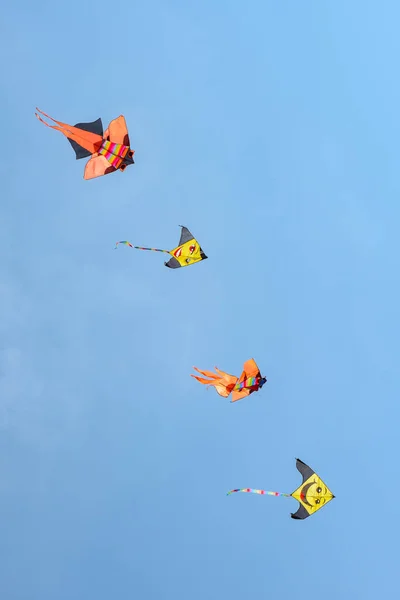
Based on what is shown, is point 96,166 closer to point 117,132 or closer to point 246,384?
point 117,132

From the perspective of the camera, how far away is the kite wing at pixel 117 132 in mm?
33969

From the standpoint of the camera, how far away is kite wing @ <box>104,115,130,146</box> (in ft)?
111

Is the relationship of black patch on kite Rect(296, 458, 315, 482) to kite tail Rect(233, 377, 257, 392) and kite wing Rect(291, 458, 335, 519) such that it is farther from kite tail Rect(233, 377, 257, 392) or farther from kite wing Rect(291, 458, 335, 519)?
kite tail Rect(233, 377, 257, 392)

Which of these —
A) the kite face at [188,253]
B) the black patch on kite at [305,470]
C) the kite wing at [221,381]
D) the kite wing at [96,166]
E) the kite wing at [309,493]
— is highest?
the kite wing at [96,166]

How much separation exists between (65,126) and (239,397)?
45.7ft

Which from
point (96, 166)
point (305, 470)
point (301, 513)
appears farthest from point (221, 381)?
point (96, 166)

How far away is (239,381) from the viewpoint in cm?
3619

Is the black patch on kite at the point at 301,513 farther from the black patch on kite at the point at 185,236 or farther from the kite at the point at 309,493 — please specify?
the black patch on kite at the point at 185,236

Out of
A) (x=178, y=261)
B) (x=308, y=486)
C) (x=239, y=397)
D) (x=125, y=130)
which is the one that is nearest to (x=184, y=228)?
(x=178, y=261)

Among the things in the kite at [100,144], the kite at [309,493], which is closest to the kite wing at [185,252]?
the kite at [100,144]

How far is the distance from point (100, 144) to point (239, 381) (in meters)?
12.0

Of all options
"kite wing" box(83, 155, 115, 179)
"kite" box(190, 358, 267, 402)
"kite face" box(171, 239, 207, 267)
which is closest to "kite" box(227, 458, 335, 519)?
"kite" box(190, 358, 267, 402)

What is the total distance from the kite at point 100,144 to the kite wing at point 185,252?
4.22m

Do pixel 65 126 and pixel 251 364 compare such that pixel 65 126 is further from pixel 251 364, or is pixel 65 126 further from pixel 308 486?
pixel 308 486
